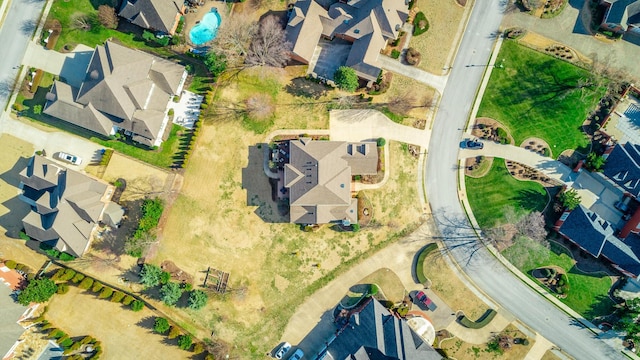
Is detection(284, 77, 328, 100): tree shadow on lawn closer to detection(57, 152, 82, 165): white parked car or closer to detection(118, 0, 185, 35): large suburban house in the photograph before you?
detection(118, 0, 185, 35): large suburban house

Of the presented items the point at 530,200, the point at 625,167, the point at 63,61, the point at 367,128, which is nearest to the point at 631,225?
the point at 625,167

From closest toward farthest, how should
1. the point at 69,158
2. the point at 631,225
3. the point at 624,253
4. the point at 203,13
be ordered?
the point at 624,253 → the point at 631,225 → the point at 69,158 → the point at 203,13

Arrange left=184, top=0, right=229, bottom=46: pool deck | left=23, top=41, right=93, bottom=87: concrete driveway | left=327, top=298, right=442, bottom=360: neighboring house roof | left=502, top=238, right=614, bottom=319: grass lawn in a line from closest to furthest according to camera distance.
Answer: left=327, top=298, right=442, bottom=360: neighboring house roof < left=502, top=238, right=614, bottom=319: grass lawn < left=23, top=41, right=93, bottom=87: concrete driveway < left=184, top=0, right=229, bottom=46: pool deck

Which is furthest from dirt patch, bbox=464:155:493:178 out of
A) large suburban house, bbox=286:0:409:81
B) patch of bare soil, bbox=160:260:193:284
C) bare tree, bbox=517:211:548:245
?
patch of bare soil, bbox=160:260:193:284

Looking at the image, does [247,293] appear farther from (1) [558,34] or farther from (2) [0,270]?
(1) [558,34]

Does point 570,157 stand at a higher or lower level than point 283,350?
higher

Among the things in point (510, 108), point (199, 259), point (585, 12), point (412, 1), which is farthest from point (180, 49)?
point (585, 12)

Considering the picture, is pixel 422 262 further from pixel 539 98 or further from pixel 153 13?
pixel 153 13
